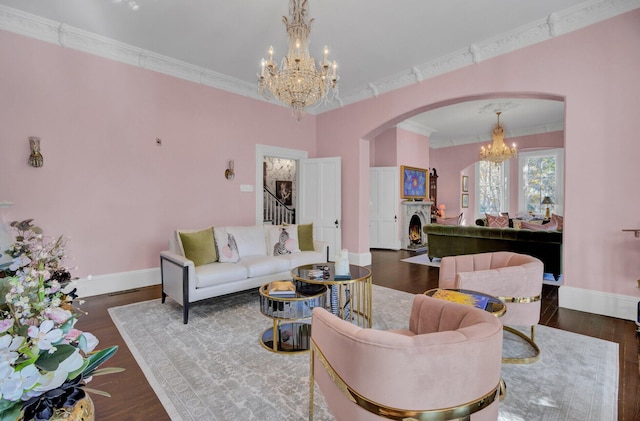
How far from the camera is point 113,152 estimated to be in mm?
4289

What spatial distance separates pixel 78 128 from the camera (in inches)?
158

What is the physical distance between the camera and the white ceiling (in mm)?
3402

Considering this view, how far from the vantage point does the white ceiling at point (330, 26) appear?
3.40 m

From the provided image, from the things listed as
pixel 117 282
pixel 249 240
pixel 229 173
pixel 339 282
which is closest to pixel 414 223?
pixel 229 173

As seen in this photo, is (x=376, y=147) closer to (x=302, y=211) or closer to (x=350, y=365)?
(x=302, y=211)

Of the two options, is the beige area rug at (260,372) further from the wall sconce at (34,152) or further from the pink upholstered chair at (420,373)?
the wall sconce at (34,152)

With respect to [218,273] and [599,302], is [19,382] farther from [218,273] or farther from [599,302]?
[599,302]

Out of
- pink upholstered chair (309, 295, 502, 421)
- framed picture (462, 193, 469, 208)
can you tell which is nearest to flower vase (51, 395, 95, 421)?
pink upholstered chair (309, 295, 502, 421)

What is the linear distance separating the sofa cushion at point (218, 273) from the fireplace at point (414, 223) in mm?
5579

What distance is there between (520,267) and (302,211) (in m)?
4.56

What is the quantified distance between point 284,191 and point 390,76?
236 inches

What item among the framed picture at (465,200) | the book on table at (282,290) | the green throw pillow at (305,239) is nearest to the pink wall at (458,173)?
the framed picture at (465,200)

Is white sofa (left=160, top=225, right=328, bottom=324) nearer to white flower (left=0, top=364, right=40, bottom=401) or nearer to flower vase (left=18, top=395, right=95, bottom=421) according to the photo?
flower vase (left=18, top=395, right=95, bottom=421)

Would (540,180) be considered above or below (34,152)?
above
